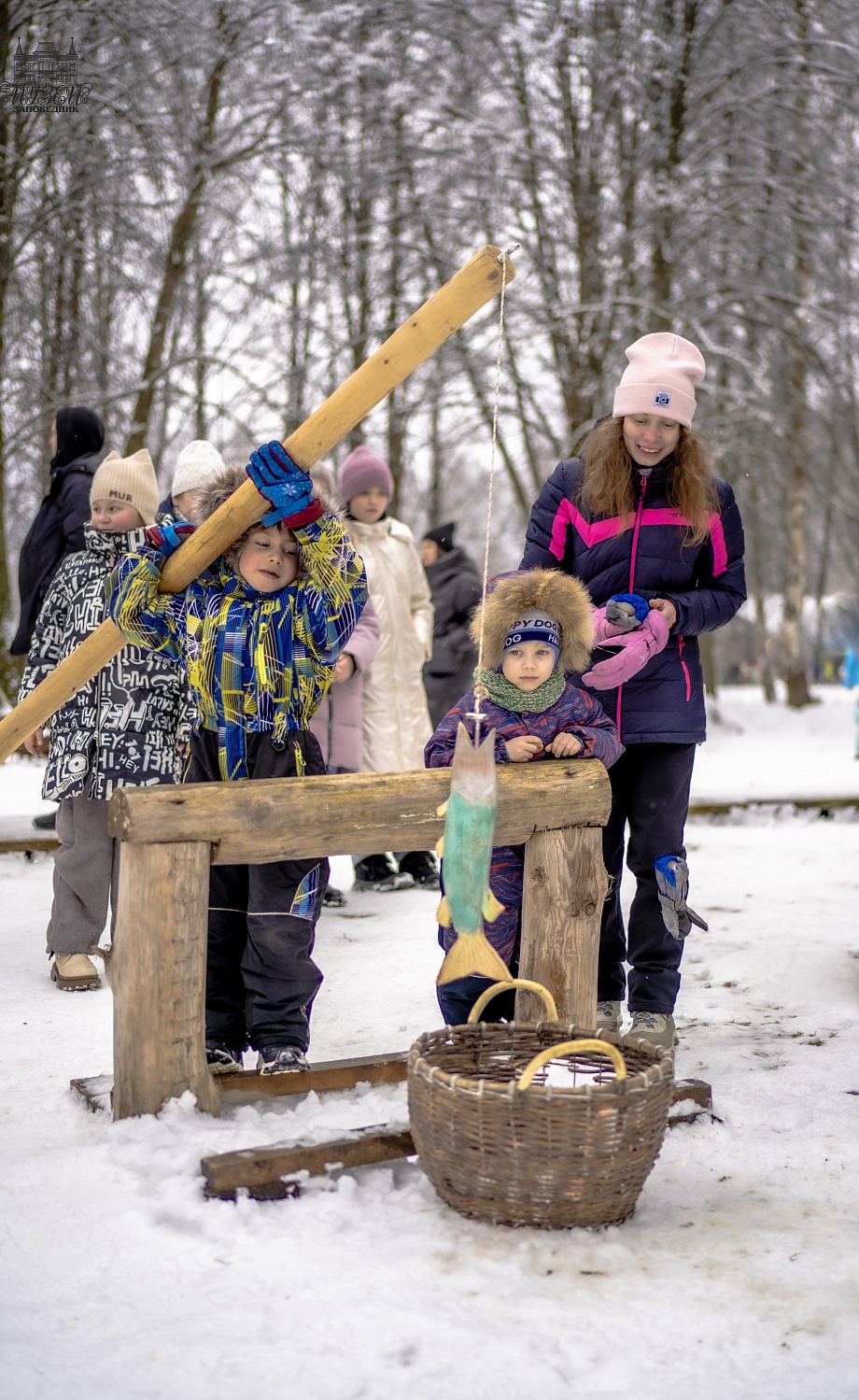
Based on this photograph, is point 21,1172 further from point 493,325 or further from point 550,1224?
point 493,325

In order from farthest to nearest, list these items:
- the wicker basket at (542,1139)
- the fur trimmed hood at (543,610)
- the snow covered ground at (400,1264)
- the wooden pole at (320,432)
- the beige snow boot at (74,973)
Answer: the beige snow boot at (74,973)
the fur trimmed hood at (543,610)
the wooden pole at (320,432)
the wicker basket at (542,1139)
the snow covered ground at (400,1264)

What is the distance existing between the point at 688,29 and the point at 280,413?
16.0 feet

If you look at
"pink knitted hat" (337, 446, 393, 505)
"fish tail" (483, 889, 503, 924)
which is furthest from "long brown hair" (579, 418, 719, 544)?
"pink knitted hat" (337, 446, 393, 505)

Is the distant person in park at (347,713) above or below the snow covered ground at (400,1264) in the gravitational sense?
above

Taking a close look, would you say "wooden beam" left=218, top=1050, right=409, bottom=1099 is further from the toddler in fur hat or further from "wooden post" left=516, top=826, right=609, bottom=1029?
"wooden post" left=516, top=826, right=609, bottom=1029

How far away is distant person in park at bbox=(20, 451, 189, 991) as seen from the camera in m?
4.00

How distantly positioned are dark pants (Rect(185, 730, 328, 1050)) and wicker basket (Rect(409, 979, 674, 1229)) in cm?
69

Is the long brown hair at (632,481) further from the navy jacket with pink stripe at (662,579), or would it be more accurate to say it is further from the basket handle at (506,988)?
the basket handle at (506,988)

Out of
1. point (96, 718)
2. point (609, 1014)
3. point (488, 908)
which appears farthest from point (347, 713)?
point (488, 908)

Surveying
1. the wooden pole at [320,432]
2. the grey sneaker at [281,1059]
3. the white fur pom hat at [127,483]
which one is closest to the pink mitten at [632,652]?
the wooden pole at [320,432]

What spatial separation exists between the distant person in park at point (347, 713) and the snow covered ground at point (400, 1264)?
1980mm

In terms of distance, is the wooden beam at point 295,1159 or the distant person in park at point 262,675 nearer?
the wooden beam at point 295,1159

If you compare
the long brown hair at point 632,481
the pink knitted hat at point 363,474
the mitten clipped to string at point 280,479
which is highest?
the pink knitted hat at point 363,474

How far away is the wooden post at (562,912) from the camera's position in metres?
2.93
